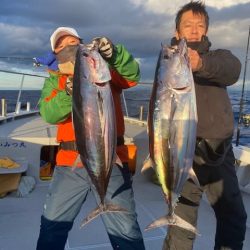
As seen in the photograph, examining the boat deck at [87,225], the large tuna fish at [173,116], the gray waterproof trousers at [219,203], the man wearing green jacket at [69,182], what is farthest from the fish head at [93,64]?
the boat deck at [87,225]

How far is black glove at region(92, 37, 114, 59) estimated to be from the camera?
2.42m

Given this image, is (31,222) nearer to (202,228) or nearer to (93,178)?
(202,228)

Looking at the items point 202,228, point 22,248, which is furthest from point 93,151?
point 202,228

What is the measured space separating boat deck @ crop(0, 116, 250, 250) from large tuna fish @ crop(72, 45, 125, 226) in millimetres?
2004

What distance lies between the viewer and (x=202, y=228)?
485 cm

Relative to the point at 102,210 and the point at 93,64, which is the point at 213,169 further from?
the point at 93,64

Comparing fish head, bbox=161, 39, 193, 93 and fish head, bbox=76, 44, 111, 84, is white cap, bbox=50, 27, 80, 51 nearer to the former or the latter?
fish head, bbox=76, 44, 111, 84

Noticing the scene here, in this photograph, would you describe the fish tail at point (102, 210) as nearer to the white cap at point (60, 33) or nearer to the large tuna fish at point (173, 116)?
the large tuna fish at point (173, 116)

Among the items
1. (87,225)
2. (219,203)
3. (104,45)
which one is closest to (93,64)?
(104,45)

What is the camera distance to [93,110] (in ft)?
7.86

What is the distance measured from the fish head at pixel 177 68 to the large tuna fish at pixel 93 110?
0.34m

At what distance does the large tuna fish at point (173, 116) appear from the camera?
7.21 feet

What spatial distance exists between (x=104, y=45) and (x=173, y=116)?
0.61 m

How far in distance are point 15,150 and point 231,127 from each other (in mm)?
4180
